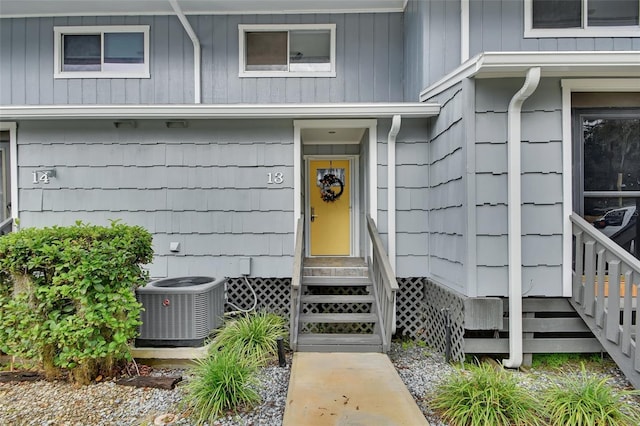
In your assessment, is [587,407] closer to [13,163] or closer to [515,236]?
[515,236]

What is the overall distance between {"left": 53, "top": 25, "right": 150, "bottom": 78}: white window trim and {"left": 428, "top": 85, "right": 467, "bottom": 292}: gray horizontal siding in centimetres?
442

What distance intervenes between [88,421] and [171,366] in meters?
1.01

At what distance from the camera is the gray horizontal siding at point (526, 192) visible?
3596mm

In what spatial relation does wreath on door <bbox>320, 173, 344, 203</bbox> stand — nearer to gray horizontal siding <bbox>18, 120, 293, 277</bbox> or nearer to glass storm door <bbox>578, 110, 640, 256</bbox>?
gray horizontal siding <bbox>18, 120, 293, 277</bbox>

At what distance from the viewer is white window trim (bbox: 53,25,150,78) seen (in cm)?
553

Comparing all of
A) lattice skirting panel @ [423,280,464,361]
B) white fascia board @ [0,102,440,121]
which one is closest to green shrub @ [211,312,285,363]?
lattice skirting panel @ [423,280,464,361]

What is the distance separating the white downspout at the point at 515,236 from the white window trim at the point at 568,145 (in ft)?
1.57

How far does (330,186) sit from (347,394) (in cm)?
377

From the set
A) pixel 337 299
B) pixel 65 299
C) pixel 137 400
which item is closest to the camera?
pixel 137 400

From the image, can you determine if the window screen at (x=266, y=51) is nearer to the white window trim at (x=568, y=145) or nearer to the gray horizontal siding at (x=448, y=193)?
the gray horizontal siding at (x=448, y=193)

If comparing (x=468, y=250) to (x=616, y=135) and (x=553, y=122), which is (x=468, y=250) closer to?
(x=553, y=122)

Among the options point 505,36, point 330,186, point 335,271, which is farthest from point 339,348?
point 505,36

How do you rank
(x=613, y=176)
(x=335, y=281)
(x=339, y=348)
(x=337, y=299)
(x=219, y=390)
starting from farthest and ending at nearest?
(x=335, y=281) < (x=337, y=299) < (x=613, y=176) < (x=339, y=348) < (x=219, y=390)

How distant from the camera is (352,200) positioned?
6008 millimetres
